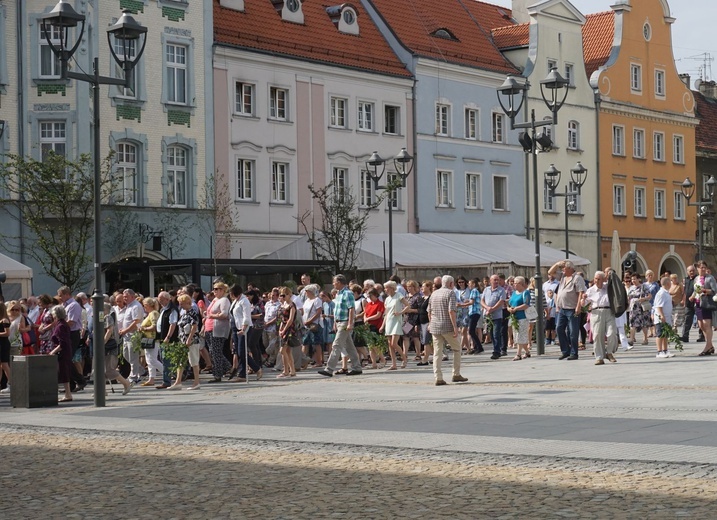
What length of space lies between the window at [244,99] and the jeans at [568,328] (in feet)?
61.7

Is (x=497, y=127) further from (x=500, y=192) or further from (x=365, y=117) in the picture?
(x=365, y=117)

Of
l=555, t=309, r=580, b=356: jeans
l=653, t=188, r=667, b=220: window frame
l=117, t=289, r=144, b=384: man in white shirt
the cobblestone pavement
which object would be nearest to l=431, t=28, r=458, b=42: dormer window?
l=653, t=188, r=667, b=220: window frame

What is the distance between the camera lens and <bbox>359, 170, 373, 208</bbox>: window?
158 feet

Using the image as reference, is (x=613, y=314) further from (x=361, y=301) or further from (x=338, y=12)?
(x=338, y=12)

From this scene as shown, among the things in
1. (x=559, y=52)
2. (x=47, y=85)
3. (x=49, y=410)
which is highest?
(x=559, y=52)

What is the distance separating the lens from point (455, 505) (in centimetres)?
998

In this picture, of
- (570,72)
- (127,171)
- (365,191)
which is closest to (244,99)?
(127,171)

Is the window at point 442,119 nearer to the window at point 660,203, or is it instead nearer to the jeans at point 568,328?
the window at point 660,203

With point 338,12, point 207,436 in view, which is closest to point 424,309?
point 207,436

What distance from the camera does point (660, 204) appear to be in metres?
64.1

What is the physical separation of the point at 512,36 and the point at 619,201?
9278mm

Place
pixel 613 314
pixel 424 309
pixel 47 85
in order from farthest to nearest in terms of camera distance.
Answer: pixel 47 85 → pixel 424 309 → pixel 613 314

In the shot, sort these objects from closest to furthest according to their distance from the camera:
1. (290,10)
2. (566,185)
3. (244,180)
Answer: (244,180) < (290,10) < (566,185)

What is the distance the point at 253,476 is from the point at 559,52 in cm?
4797
